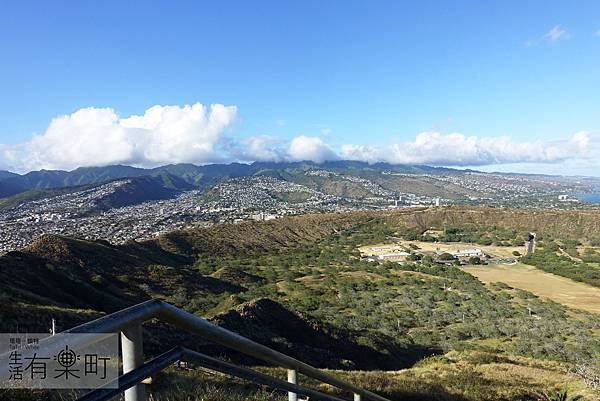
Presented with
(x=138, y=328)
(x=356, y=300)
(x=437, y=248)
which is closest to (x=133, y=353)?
(x=138, y=328)

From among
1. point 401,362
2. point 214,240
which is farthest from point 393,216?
point 401,362

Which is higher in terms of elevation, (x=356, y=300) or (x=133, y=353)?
(x=133, y=353)

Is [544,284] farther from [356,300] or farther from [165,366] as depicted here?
[165,366]

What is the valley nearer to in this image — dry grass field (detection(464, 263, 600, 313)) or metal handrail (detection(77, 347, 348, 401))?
dry grass field (detection(464, 263, 600, 313))

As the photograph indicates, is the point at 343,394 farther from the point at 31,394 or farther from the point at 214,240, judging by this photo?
the point at 214,240

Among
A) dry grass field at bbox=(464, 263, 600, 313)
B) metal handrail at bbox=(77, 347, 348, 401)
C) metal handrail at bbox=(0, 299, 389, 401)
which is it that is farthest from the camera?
dry grass field at bbox=(464, 263, 600, 313)

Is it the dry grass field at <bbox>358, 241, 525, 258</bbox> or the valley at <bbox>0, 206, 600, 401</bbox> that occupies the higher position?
the valley at <bbox>0, 206, 600, 401</bbox>

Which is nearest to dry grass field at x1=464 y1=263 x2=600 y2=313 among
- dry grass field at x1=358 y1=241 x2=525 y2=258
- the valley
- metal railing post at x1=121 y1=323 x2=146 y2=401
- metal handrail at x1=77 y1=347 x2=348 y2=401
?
the valley
